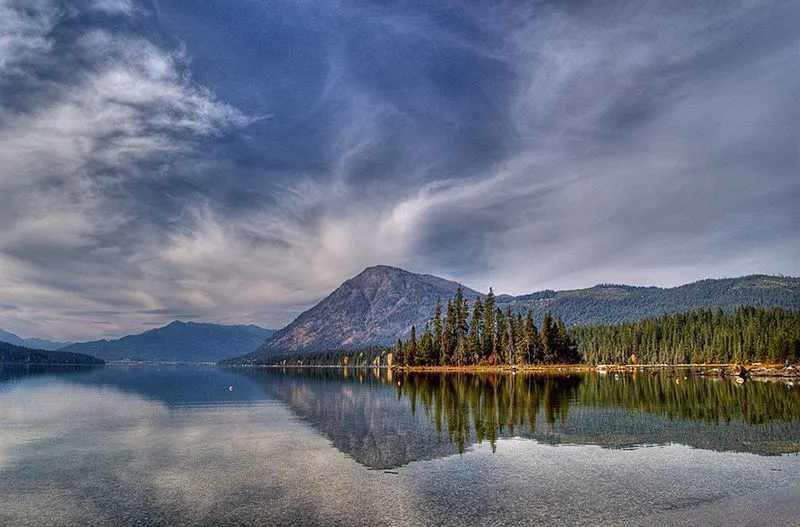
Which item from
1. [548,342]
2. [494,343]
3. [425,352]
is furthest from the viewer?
[425,352]

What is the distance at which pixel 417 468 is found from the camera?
30.4 m

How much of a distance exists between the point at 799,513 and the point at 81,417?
68544mm

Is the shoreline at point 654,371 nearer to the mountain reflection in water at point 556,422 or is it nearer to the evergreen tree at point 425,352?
the evergreen tree at point 425,352

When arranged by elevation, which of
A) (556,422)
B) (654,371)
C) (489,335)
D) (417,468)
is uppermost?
(489,335)

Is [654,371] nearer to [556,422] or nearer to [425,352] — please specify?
[425,352]

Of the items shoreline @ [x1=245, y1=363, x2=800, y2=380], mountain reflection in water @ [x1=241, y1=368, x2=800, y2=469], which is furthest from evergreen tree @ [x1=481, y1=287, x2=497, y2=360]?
mountain reflection in water @ [x1=241, y1=368, x2=800, y2=469]

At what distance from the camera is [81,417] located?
2403 inches

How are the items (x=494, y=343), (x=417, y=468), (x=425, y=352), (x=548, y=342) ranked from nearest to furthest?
1. (x=417, y=468)
2. (x=494, y=343)
3. (x=548, y=342)
4. (x=425, y=352)

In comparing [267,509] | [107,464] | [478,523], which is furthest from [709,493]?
[107,464]

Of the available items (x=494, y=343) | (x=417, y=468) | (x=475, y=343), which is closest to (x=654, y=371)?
(x=494, y=343)

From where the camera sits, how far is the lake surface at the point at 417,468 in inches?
866

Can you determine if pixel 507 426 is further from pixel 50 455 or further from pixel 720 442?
pixel 50 455

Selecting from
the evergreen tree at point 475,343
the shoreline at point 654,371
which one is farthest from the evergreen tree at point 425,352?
the evergreen tree at point 475,343

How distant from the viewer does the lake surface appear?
866 inches
